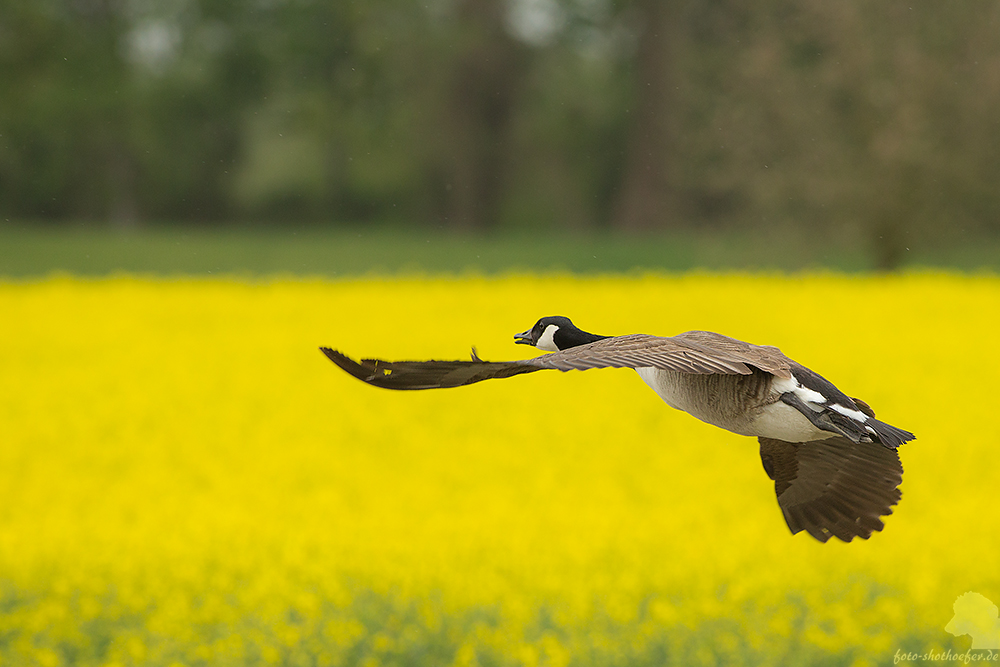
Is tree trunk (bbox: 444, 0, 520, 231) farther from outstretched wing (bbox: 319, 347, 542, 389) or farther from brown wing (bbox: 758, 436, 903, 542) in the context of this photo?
outstretched wing (bbox: 319, 347, 542, 389)

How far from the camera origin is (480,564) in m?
6.15

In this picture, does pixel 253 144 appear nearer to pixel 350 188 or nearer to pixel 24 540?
pixel 350 188

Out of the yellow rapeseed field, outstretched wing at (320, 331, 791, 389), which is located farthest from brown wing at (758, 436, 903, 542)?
the yellow rapeseed field

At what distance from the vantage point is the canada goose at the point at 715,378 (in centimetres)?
61

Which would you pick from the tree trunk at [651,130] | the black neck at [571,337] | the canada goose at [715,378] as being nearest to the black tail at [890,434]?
the canada goose at [715,378]

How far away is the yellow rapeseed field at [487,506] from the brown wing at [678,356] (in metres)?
3.51

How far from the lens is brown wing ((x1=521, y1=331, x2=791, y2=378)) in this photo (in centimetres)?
59

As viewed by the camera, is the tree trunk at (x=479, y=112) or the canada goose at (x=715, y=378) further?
the tree trunk at (x=479, y=112)

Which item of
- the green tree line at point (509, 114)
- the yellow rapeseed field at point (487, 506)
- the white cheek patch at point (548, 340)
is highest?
the green tree line at point (509, 114)

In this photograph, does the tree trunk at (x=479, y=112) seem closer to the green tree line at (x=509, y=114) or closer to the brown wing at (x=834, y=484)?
the green tree line at (x=509, y=114)

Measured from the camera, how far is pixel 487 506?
270 inches

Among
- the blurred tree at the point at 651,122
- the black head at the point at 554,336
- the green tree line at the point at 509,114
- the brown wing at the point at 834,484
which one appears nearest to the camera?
the black head at the point at 554,336

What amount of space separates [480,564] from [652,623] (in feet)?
3.75

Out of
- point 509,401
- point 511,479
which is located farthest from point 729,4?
point 511,479
